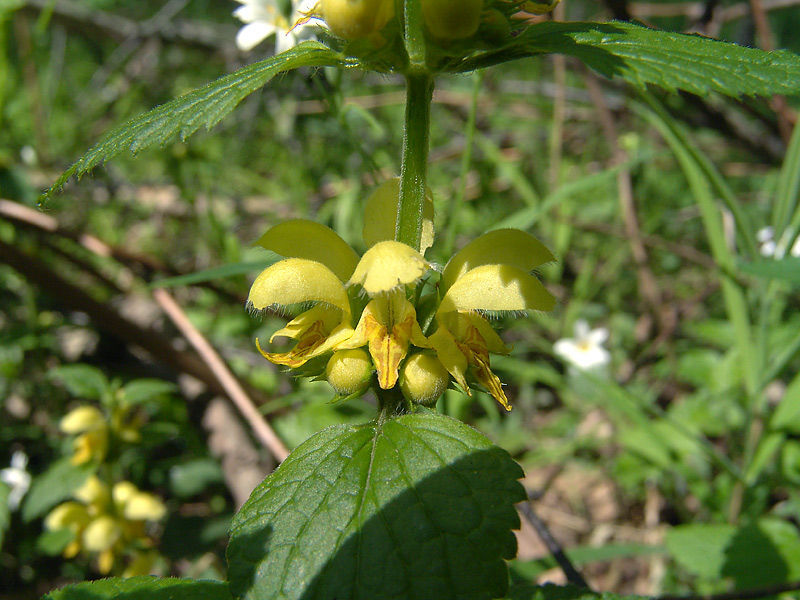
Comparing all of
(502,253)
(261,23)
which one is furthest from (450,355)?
(261,23)

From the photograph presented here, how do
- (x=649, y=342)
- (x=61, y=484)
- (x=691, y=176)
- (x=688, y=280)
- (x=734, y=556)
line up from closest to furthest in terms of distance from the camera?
(x=734, y=556) < (x=61, y=484) < (x=691, y=176) < (x=649, y=342) < (x=688, y=280)

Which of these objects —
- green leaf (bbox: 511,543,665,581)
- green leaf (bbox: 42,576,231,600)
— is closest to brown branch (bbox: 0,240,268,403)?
green leaf (bbox: 511,543,665,581)

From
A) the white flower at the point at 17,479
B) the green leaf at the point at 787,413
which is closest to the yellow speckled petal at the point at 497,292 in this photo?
the green leaf at the point at 787,413

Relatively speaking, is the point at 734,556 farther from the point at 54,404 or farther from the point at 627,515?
the point at 54,404

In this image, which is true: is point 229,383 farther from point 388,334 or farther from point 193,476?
point 388,334

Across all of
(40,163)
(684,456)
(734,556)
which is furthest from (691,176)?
(40,163)
